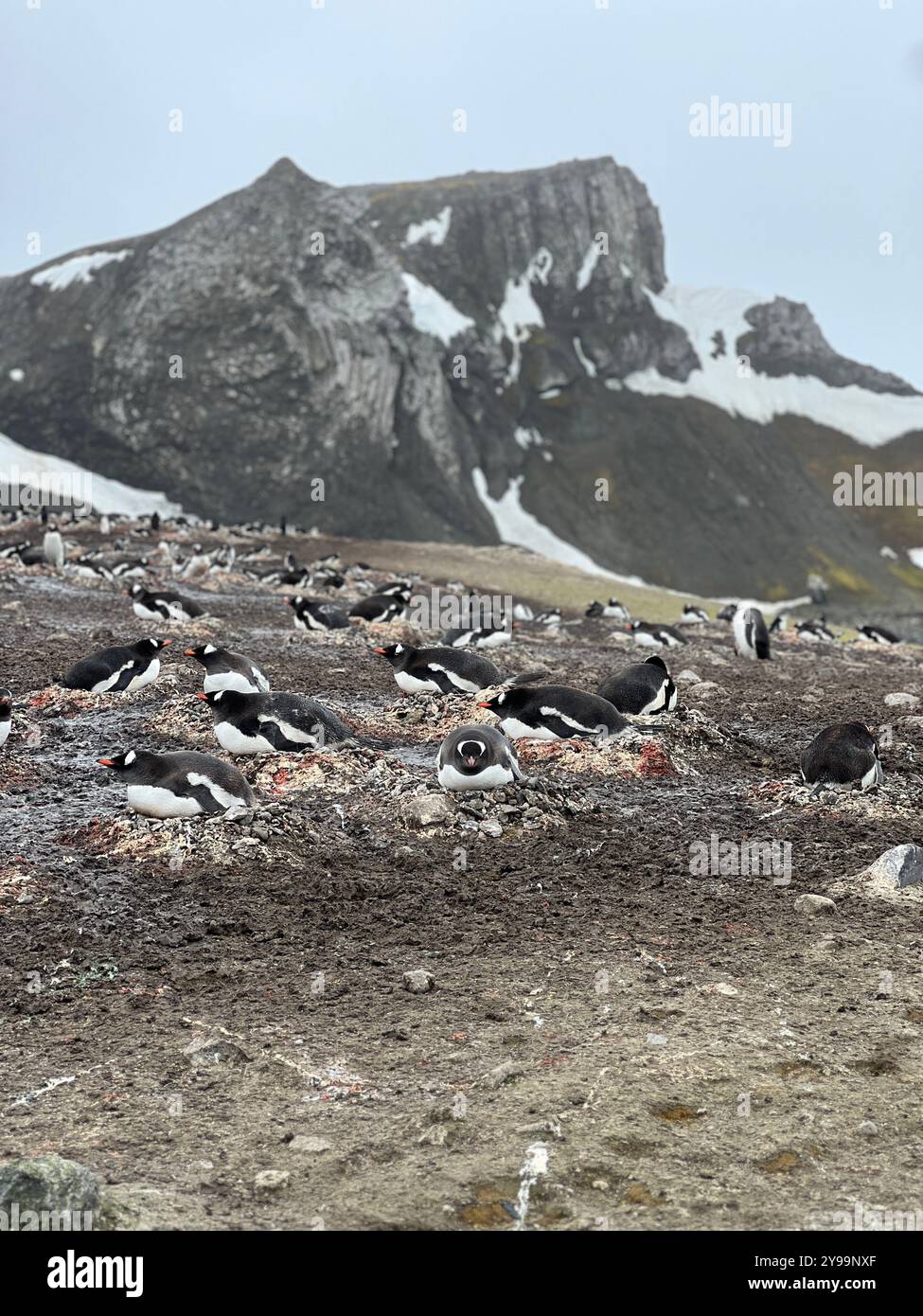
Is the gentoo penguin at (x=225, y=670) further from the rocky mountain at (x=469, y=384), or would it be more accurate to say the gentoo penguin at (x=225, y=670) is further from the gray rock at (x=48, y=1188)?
the rocky mountain at (x=469, y=384)

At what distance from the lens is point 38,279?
266 feet

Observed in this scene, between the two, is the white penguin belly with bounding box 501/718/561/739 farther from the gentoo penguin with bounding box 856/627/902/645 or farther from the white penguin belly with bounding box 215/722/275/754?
the gentoo penguin with bounding box 856/627/902/645

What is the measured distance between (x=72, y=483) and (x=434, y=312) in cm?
4014

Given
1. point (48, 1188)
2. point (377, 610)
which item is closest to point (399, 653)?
point (377, 610)

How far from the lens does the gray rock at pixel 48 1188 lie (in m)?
4.23

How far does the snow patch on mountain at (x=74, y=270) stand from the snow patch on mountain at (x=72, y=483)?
14.4 metres

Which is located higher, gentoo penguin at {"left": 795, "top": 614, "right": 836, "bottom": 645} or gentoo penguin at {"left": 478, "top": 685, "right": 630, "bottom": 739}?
gentoo penguin at {"left": 478, "top": 685, "right": 630, "bottom": 739}

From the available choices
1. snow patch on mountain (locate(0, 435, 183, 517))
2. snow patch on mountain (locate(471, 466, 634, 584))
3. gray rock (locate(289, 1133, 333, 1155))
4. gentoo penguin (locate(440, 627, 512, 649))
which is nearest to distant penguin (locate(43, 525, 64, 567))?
gentoo penguin (locate(440, 627, 512, 649))

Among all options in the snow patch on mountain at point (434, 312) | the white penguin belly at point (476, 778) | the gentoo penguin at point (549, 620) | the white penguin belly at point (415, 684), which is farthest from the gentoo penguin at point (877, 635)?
the snow patch on mountain at point (434, 312)

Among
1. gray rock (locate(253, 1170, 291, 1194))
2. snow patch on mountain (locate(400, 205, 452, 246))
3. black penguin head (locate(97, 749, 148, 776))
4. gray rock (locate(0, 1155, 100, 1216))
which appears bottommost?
gray rock (locate(253, 1170, 291, 1194))

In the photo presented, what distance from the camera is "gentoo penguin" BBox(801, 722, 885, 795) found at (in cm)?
1061

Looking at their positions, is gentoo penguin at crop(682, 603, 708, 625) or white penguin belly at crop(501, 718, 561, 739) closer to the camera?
white penguin belly at crop(501, 718, 561, 739)

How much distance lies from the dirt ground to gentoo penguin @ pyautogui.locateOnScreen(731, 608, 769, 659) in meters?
8.74
